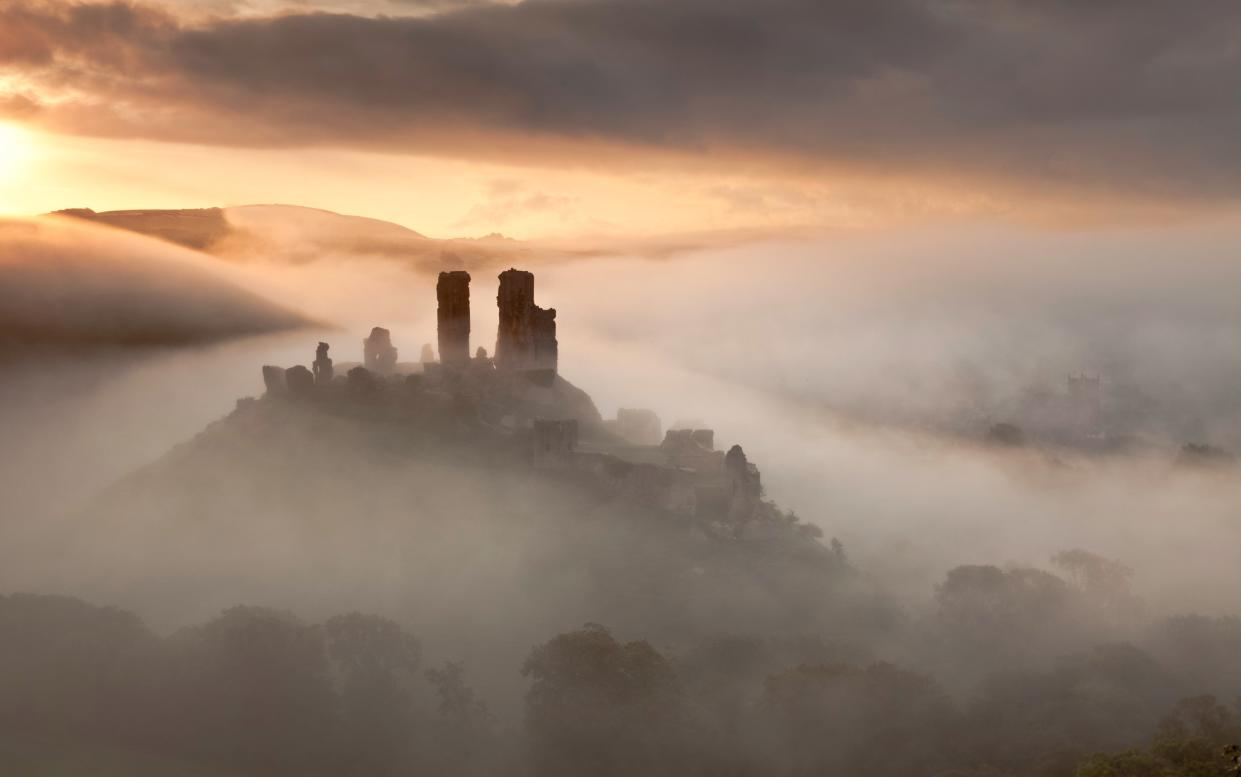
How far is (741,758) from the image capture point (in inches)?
3605

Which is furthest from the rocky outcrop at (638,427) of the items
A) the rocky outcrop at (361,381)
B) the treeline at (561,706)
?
the treeline at (561,706)

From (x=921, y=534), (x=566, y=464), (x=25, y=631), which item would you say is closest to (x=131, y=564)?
(x=25, y=631)

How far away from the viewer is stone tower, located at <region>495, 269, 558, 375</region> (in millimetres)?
152500

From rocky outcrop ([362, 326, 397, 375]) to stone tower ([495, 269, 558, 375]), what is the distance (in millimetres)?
12792

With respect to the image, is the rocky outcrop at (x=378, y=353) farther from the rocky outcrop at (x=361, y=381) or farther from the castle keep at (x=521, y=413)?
the rocky outcrop at (x=361, y=381)

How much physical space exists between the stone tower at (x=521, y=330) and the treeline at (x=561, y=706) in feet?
171

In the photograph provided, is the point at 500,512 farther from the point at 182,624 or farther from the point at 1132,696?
Answer: the point at 1132,696

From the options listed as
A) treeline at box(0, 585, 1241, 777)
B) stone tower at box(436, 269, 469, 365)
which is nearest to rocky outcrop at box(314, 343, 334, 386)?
stone tower at box(436, 269, 469, 365)

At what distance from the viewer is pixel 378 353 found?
156500 millimetres

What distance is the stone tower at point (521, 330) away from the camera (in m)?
152

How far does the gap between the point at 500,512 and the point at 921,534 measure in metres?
57.1

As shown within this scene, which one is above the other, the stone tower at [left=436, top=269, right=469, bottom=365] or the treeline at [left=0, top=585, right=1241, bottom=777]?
the stone tower at [left=436, top=269, right=469, bottom=365]

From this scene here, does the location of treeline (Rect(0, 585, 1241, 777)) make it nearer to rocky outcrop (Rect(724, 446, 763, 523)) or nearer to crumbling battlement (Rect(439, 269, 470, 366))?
rocky outcrop (Rect(724, 446, 763, 523))

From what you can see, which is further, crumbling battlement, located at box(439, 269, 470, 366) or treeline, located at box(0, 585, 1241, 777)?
crumbling battlement, located at box(439, 269, 470, 366)
